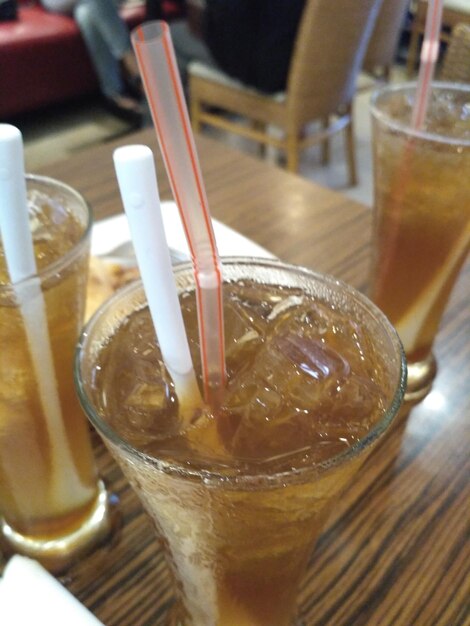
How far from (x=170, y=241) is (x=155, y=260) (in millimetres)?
583

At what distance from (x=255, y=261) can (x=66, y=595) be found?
0.30m

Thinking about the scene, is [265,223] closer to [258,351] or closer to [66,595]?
[258,351]

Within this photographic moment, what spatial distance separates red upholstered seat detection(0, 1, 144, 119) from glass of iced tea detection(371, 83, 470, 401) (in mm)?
2785

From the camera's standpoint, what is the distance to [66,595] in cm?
48

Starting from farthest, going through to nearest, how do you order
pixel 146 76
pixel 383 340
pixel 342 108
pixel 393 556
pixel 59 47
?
pixel 59 47
pixel 342 108
pixel 393 556
pixel 383 340
pixel 146 76

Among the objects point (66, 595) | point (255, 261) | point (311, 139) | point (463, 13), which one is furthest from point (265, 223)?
point (463, 13)

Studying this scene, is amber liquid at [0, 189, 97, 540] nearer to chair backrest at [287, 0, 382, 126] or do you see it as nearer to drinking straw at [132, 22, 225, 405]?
drinking straw at [132, 22, 225, 405]

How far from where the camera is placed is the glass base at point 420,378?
76cm

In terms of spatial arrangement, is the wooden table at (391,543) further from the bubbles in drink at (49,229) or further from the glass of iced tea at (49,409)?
the bubbles in drink at (49,229)

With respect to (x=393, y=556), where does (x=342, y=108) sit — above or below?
below

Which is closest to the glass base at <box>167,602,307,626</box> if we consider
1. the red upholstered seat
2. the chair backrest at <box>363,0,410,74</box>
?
the chair backrest at <box>363,0,410,74</box>

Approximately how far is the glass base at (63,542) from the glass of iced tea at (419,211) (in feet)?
1.28

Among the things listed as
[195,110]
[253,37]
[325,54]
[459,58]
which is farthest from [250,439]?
[195,110]

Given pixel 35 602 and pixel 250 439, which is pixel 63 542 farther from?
pixel 250 439
